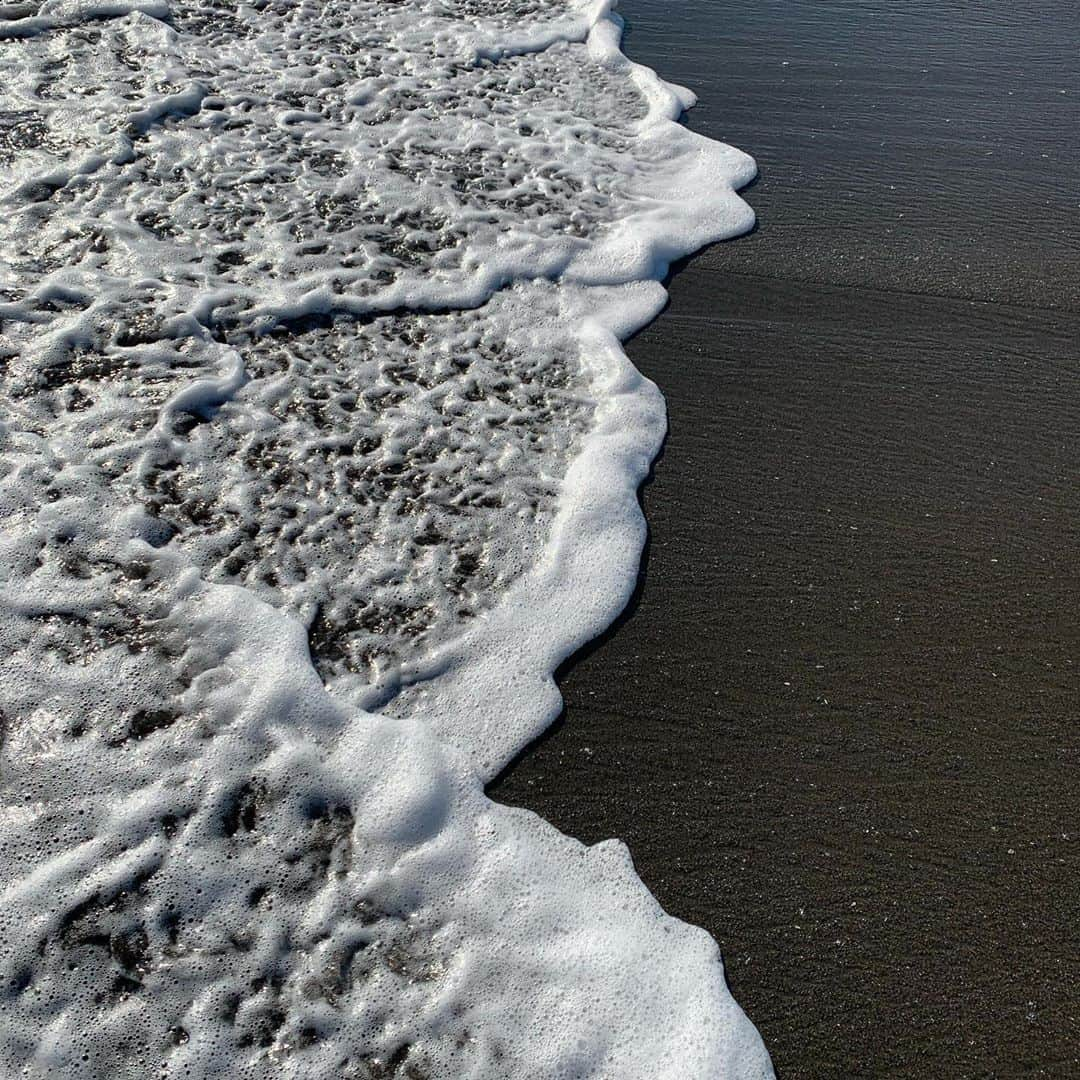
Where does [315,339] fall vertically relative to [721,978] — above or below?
above

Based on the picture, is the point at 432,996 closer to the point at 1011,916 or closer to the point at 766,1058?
the point at 766,1058

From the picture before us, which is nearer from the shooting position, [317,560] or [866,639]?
[866,639]

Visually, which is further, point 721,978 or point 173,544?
point 173,544

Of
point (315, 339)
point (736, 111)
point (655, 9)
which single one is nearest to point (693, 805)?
point (315, 339)

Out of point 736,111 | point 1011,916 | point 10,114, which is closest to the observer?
point 1011,916
